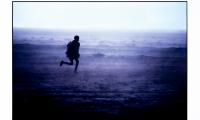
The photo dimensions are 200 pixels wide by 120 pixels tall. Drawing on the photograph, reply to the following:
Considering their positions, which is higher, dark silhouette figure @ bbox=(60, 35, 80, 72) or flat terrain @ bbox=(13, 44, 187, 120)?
dark silhouette figure @ bbox=(60, 35, 80, 72)

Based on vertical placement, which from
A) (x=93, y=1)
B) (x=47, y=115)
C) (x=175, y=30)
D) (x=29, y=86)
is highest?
(x=93, y=1)

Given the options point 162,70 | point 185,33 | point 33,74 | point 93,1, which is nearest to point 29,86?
point 33,74

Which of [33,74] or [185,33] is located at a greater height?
[185,33]

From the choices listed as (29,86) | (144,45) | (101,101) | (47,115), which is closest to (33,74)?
(29,86)

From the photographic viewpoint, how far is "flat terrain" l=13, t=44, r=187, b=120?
13.8ft

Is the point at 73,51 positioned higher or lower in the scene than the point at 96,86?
higher

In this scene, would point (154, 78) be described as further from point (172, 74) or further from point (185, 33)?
point (185, 33)

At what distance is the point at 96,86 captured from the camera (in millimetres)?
4223

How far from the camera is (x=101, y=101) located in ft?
13.8

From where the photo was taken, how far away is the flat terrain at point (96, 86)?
422 centimetres

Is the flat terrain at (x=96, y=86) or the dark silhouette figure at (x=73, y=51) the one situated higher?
the dark silhouette figure at (x=73, y=51)

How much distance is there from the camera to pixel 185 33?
4207mm

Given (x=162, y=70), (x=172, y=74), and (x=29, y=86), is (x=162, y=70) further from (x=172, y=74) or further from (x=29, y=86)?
(x=29, y=86)
